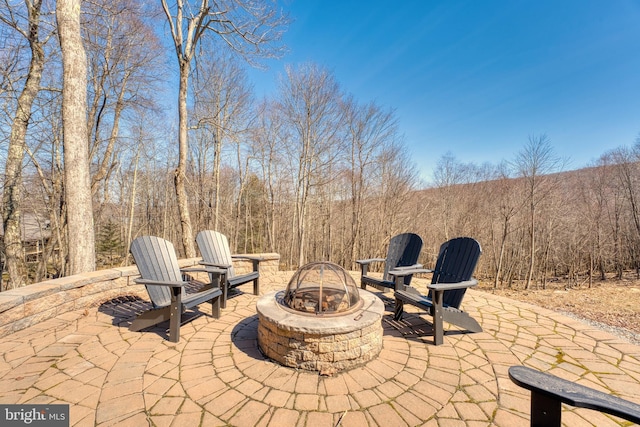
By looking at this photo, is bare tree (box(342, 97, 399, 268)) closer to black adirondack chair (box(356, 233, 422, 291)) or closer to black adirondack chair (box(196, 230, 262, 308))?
black adirondack chair (box(356, 233, 422, 291))

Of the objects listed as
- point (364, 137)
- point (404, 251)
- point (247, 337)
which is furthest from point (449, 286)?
point (364, 137)

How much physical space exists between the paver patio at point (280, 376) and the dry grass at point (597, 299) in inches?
124

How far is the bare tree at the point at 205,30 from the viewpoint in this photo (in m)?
4.91

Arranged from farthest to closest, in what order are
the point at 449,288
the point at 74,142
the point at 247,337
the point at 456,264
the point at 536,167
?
1. the point at 536,167
2. the point at 74,142
3. the point at 456,264
4. the point at 247,337
5. the point at 449,288

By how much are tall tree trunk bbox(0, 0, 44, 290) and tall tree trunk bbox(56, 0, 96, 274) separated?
2.75 m

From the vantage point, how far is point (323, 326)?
184 cm

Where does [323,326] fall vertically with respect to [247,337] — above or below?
above

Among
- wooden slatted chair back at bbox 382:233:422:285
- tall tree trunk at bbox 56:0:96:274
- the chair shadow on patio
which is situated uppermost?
tall tree trunk at bbox 56:0:96:274

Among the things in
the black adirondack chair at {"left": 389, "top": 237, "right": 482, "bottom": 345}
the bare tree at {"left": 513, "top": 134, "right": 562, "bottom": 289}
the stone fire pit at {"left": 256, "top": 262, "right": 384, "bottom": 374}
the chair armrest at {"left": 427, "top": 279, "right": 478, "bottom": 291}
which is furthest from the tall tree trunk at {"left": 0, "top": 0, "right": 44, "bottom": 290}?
the bare tree at {"left": 513, "top": 134, "right": 562, "bottom": 289}

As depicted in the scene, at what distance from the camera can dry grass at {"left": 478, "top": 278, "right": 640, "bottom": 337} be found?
4.57 m

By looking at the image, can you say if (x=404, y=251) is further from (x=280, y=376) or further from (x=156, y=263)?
(x=156, y=263)

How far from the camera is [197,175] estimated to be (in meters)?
9.91

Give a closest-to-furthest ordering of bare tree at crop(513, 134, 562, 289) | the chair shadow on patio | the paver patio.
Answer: the paver patio
the chair shadow on patio
bare tree at crop(513, 134, 562, 289)

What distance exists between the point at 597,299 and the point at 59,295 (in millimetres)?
10858
